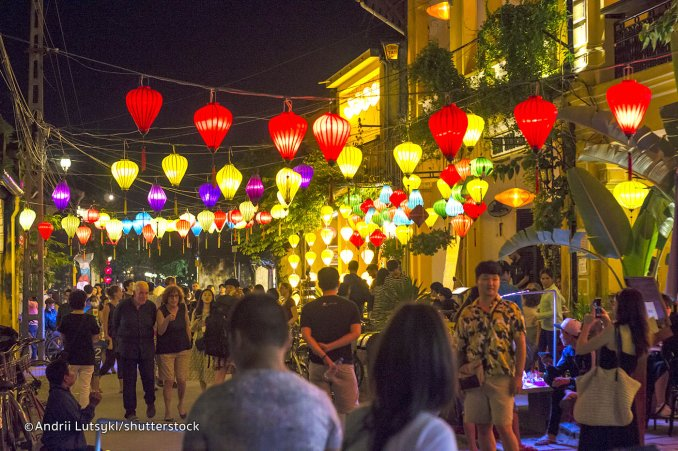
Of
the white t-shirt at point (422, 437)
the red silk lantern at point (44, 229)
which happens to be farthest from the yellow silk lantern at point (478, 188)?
the white t-shirt at point (422, 437)

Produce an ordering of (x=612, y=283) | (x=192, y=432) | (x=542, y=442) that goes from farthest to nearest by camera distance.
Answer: (x=612, y=283)
(x=542, y=442)
(x=192, y=432)

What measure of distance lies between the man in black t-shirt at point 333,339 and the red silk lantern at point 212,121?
16.2ft

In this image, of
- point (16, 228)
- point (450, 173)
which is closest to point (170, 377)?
point (450, 173)

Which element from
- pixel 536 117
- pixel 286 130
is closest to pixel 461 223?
pixel 286 130

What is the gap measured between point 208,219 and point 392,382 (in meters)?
24.0

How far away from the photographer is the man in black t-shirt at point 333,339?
9461 millimetres

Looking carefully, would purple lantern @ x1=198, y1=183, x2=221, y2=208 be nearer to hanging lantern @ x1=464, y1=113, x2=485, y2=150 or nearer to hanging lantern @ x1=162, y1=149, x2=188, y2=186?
hanging lantern @ x1=162, y1=149, x2=188, y2=186

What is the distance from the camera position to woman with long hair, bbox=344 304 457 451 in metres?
3.30

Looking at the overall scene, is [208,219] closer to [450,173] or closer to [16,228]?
[16,228]

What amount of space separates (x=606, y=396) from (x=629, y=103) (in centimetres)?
604

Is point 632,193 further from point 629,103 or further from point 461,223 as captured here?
point 461,223

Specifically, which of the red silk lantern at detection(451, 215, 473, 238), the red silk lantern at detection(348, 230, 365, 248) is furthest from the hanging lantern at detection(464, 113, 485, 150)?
the red silk lantern at detection(348, 230, 365, 248)

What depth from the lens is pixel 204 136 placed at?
13.9 metres

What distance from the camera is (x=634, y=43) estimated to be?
1733 cm
